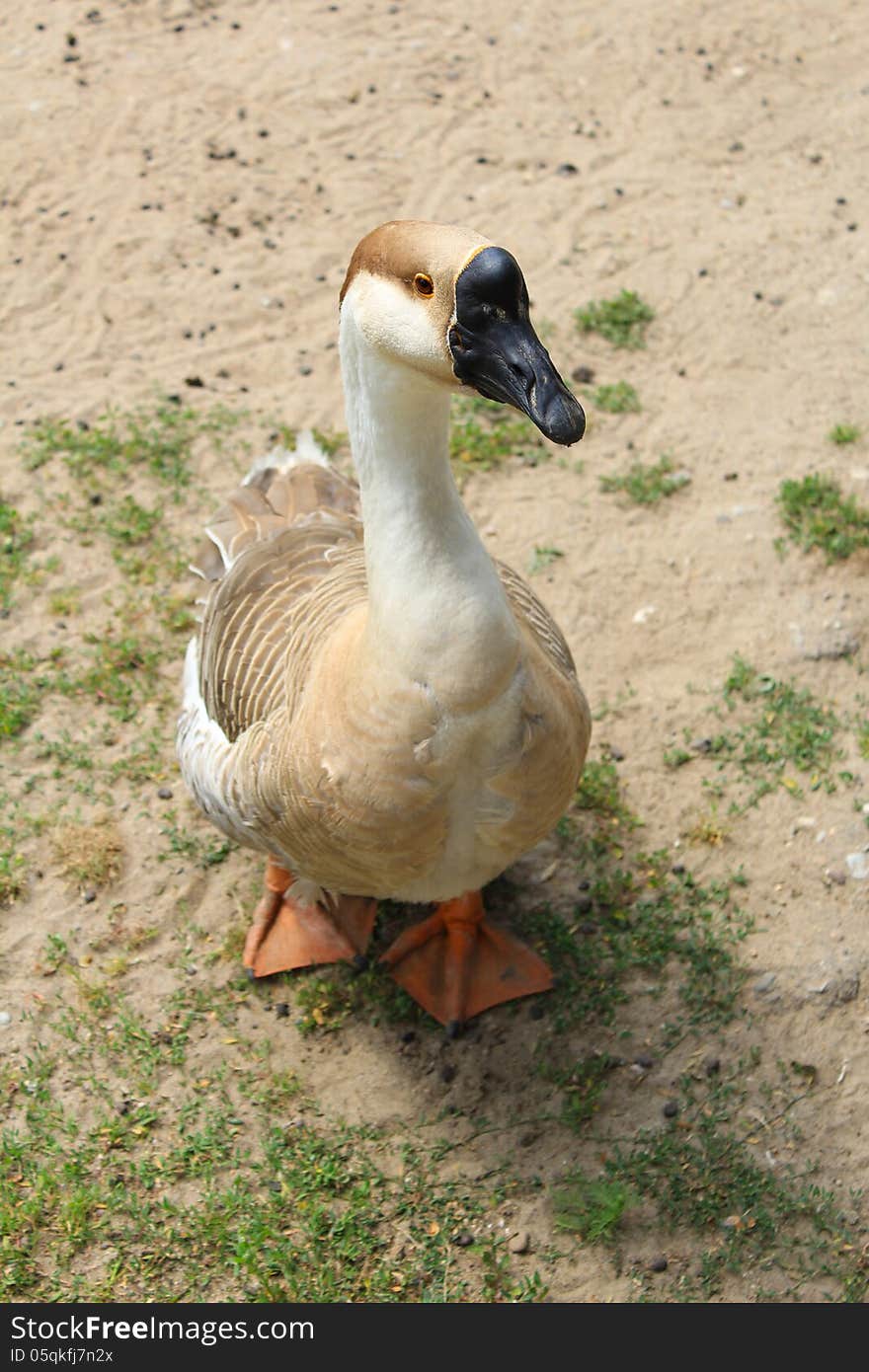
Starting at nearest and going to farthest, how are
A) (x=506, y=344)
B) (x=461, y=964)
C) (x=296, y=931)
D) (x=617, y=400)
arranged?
(x=506, y=344) → (x=461, y=964) → (x=296, y=931) → (x=617, y=400)

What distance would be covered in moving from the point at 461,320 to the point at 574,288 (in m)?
4.10

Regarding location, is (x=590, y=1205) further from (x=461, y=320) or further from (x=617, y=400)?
(x=617, y=400)

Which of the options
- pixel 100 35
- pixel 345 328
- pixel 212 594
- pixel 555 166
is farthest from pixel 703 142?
pixel 345 328

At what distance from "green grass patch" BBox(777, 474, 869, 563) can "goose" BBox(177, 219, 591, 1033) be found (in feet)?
5.77

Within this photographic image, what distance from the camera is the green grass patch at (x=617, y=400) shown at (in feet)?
18.4

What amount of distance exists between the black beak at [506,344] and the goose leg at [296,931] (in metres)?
1.97

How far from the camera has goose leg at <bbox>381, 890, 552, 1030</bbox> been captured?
376 centimetres

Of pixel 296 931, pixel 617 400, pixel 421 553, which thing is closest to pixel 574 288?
pixel 617 400

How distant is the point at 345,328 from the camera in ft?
8.63

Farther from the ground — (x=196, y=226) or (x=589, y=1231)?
(x=196, y=226)

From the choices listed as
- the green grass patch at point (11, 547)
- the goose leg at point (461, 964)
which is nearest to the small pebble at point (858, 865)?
the goose leg at point (461, 964)

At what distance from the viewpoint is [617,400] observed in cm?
562

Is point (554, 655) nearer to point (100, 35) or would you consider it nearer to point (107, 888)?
point (107, 888)

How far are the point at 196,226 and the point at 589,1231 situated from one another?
5.14m
